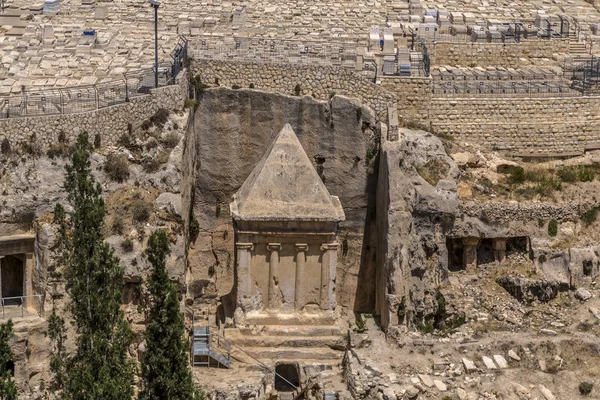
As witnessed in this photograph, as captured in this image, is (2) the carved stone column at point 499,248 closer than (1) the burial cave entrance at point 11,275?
No

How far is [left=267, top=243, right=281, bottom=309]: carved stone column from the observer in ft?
217

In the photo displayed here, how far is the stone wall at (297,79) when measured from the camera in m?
69.8

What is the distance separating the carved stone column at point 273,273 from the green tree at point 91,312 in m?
7.41

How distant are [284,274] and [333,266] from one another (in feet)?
5.80

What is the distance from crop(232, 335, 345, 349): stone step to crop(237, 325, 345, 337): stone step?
0.60 feet

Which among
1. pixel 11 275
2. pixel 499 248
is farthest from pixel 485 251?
pixel 11 275

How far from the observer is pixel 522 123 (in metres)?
73.1

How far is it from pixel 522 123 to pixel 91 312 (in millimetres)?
21993

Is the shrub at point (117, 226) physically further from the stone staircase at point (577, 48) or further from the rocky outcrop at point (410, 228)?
the stone staircase at point (577, 48)

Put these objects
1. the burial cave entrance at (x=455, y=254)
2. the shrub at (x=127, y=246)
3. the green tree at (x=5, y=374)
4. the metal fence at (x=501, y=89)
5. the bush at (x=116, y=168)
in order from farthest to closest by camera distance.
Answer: the metal fence at (x=501, y=89) < the burial cave entrance at (x=455, y=254) < the bush at (x=116, y=168) < the shrub at (x=127, y=246) < the green tree at (x=5, y=374)

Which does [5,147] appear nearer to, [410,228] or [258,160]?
[258,160]

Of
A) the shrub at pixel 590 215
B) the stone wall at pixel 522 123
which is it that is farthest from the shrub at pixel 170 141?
the shrub at pixel 590 215

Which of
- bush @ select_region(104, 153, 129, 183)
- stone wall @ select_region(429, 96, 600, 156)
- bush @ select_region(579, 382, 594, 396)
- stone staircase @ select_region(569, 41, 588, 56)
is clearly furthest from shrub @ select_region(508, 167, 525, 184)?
bush @ select_region(104, 153, 129, 183)

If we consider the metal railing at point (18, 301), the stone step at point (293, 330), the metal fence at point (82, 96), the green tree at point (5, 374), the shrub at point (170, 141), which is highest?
the metal fence at point (82, 96)
